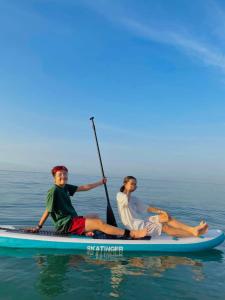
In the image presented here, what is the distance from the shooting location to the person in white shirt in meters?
9.20

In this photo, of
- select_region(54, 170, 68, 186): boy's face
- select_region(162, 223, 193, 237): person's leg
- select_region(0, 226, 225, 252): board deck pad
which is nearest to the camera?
select_region(54, 170, 68, 186): boy's face

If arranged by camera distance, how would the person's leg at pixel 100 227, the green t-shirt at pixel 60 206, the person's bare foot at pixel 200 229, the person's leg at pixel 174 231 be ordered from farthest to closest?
1. the person's leg at pixel 174 231
2. the person's bare foot at pixel 200 229
3. the person's leg at pixel 100 227
4. the green t-shirt at pixel 60 206

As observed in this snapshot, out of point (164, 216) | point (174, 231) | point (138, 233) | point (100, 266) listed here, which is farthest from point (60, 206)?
→ point (174, 231)

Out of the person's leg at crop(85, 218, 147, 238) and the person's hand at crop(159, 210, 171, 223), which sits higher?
the person's hand at crop(159, 210, 171, 223)

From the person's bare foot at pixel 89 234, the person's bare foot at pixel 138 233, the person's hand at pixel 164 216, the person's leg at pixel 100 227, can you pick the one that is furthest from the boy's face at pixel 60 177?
the person's hand at pixel 164 216

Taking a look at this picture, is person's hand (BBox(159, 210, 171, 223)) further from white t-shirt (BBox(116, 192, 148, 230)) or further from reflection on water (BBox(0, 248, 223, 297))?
reflection on water (BBox(0, 248, 223, 297))

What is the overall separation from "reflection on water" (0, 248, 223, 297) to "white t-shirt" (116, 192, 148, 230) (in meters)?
0.87

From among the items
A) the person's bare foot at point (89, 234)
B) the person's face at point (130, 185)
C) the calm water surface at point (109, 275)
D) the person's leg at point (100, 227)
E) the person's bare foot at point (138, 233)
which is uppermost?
the person's face at point (130, 185)

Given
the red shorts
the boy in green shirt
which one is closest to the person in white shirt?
the boy in green shirt

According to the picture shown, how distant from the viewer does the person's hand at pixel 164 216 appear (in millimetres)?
9375

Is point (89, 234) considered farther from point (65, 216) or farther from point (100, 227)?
point (65, 216)

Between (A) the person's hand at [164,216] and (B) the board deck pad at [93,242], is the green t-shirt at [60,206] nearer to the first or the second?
(B) the board deck pad at [93,242]

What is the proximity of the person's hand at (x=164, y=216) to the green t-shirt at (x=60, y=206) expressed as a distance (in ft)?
7.74

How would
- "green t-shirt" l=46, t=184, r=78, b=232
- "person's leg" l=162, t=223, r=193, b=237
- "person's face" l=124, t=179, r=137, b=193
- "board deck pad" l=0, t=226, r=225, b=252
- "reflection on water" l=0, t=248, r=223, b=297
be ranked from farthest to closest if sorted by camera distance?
"person's leg" l=162, t=223, r=193, b=237, "person's face" l=124, t=179, r=137, b=193, "board deck pad" l=0, t=226, r=225, b=252, "green t-shirt" l=46, t=184, r=78, b=232, "reflection on water" l=0, t=248, r=223, b=297
